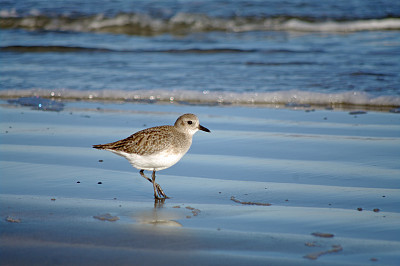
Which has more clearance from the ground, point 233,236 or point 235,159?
point 235,159

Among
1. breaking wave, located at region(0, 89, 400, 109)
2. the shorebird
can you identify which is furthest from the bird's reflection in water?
breaking wave, located at region(0, 89, 400, 109)

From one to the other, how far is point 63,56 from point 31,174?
7.90 metres

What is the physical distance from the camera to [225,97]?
9.78 meters

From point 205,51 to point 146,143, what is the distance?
8.46 meters

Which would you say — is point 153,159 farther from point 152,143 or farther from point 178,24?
point 178,24

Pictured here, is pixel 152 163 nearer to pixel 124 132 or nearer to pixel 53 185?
pixel 53 185

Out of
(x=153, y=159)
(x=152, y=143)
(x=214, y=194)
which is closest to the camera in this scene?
(x=214, y=194)

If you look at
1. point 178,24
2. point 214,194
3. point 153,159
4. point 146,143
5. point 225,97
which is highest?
point 178,24

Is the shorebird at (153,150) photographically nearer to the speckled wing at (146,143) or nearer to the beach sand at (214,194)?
the speckled wing at (146,143)

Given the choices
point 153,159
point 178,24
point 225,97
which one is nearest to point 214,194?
point 153,159

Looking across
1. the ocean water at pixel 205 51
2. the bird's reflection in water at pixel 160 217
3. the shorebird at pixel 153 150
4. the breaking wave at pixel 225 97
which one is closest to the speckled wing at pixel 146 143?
the shorebird at pixel 153 150

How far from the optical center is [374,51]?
40.7 ft

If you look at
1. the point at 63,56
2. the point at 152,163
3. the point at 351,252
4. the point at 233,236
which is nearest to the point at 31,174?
the point at 152,163

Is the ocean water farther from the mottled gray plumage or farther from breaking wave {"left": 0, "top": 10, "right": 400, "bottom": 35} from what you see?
the mottled gray plumage
